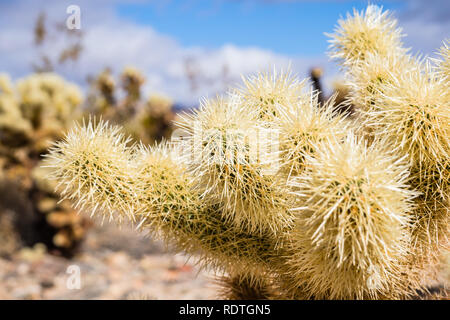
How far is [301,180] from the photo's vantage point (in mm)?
1370

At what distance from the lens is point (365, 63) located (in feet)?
5.81

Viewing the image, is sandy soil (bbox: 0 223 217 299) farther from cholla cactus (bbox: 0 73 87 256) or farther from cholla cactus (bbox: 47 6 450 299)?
cholla cactus (bbox: 47 6 450 299)

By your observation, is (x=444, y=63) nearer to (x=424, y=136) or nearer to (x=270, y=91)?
(x=424, y=136)

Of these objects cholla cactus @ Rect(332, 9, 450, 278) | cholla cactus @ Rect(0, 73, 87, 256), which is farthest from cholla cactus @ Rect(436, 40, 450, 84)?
cholla cactus @ Rect(0, 73, 87, 256)

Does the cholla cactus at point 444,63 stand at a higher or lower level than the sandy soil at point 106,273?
higher

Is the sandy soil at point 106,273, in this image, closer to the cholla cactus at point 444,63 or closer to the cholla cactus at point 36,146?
the cholla cactus at point 36,146

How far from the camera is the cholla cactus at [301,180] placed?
1.15 m

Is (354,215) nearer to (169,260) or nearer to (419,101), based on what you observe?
(419,101)

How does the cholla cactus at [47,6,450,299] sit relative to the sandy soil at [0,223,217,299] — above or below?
above

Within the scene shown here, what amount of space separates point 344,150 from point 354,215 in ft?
0.63

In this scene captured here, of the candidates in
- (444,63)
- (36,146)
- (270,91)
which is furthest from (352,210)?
(36,146)

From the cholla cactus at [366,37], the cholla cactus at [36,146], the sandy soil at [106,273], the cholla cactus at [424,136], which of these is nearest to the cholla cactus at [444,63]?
the cholla cactus at [424,136]

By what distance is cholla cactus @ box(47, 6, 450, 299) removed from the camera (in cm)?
115
